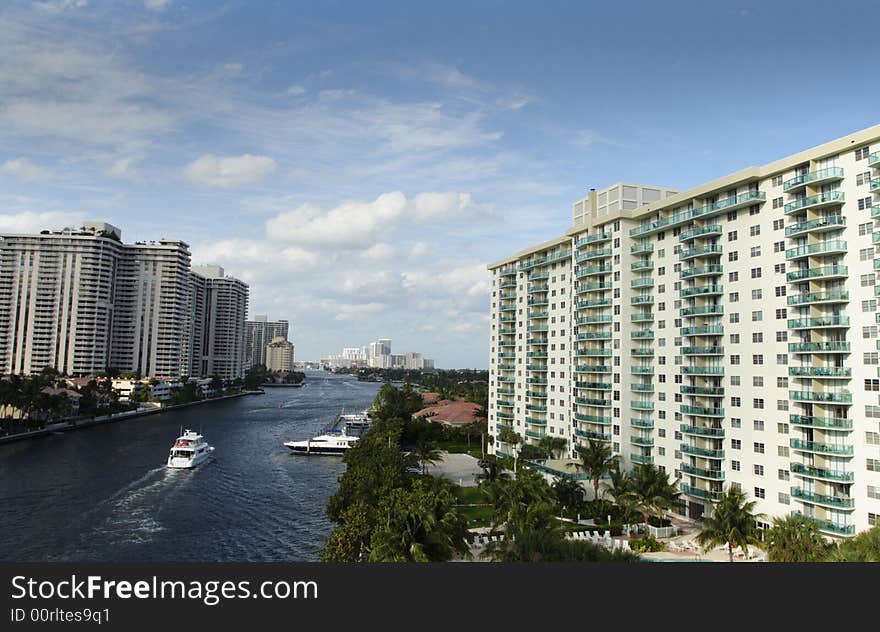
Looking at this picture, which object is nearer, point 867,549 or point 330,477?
point 867,549

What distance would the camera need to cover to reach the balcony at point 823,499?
40.0 m

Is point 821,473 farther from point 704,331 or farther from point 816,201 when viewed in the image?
point 816,201

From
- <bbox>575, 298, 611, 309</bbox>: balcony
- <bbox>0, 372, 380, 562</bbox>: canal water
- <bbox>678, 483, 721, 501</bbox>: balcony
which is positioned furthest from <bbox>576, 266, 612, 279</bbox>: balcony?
<bbox>0, 372, 380, 562</bbox>: canal water

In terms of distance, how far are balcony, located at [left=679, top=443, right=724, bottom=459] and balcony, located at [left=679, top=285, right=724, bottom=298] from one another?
12.9 metres

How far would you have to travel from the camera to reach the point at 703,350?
168ft

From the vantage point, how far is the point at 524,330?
79.6 metres

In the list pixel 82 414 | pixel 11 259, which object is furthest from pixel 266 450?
pixel 11 259

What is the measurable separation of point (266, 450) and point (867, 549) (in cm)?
8340

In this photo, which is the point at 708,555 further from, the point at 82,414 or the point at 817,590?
the point at 82,414

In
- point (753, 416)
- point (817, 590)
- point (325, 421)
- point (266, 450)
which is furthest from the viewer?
point (325, 421)

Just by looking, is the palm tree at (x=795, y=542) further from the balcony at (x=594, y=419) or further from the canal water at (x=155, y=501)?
the canal water at (x=155, y=501)

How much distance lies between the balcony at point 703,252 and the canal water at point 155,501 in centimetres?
3945

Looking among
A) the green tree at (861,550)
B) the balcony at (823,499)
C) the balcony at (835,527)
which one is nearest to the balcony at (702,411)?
the balcony at (823,499)

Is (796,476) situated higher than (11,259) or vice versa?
(11,259)
